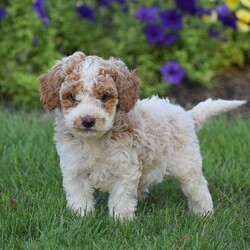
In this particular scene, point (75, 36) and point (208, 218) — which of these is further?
point (75, 36)

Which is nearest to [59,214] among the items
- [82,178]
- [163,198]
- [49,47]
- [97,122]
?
[82,178]

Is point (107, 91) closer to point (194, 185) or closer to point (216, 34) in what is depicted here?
point (194, 185)

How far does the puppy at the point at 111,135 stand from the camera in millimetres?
4487

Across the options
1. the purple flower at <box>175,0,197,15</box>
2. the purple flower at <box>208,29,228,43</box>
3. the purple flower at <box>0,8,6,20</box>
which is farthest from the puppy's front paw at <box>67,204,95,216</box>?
the purple flower at <box>208,29,228,43</box>

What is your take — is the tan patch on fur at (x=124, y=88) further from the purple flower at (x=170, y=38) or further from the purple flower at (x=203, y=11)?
the purple flower at (x=203, y=11)

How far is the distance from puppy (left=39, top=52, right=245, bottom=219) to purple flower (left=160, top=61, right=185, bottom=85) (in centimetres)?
349

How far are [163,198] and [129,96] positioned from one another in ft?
4.36

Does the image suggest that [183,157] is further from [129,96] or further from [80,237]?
[80,237]

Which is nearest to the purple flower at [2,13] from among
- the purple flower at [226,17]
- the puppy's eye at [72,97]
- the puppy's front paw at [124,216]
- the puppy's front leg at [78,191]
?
the purple flower at [226,17]

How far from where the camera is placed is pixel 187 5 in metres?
8.97

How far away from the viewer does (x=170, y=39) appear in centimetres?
886

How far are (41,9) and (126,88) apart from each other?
4049 millimetres

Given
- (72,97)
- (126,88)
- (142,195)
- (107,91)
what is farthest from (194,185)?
(72,97)

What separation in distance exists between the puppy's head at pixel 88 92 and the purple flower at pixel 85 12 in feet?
13.9
